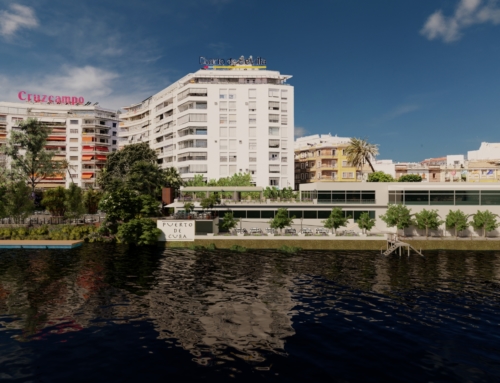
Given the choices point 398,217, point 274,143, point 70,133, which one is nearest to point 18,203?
point 274,143

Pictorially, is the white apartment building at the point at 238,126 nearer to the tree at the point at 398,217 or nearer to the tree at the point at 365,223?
the tree at the point at 365,223

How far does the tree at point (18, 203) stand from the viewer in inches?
2554

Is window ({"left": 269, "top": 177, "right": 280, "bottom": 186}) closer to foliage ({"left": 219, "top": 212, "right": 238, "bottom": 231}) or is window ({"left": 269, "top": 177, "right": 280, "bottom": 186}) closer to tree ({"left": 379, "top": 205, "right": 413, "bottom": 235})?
foliage ({"left": 219, "top": 212, "right": 238, "bottom": 231})

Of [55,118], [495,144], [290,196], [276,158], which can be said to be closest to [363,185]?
[290,196]

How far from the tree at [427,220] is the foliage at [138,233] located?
4456 centimetres

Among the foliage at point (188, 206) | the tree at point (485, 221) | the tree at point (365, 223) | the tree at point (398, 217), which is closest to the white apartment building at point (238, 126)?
the foliage at point (188, 206)

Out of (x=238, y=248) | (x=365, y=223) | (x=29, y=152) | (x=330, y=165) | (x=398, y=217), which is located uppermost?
(x=29, y=152)

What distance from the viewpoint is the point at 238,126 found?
98.1 meters

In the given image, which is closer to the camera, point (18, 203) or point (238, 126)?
point (18, 203)

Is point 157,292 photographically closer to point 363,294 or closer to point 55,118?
point 363,294

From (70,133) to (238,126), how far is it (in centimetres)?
7196

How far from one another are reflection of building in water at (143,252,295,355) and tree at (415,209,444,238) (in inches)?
1277

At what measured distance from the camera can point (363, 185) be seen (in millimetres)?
68688

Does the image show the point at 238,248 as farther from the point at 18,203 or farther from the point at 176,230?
the point at 18,203
